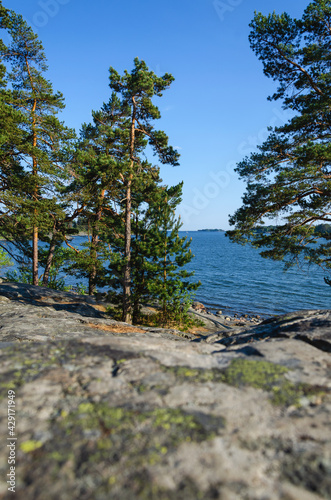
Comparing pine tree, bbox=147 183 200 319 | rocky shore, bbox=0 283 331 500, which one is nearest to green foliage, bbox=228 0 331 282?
pine tree, bbox=147 183 200 319

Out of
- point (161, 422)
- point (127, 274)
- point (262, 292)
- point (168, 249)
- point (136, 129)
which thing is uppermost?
point (136, 129)

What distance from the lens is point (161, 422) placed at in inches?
59.5

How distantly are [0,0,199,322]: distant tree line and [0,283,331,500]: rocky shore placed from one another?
1091 cm

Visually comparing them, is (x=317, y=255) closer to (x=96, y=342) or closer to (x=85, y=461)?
(x=96, y=342)

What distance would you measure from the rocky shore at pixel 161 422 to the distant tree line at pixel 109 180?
10.9 m

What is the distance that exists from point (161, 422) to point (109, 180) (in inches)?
490

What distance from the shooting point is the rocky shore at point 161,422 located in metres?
1.13

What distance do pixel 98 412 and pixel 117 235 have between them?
14.4 meters

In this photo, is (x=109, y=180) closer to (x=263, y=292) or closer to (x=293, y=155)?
(x=293, y=155)

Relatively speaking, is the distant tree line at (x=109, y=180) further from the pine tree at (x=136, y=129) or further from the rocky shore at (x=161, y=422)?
the rocky shore at (x=161, y=422)

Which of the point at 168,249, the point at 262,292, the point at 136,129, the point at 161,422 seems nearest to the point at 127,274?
the point at 168,249

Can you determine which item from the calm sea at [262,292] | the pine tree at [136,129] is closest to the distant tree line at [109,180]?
the pine tree at [136,129]

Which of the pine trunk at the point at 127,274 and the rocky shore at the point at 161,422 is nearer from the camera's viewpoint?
the rocky shore at the point at 161,422

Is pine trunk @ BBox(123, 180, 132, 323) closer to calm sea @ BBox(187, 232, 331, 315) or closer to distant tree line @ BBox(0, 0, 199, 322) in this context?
distant tree line @ BBox(0, 0, 199, 322)
